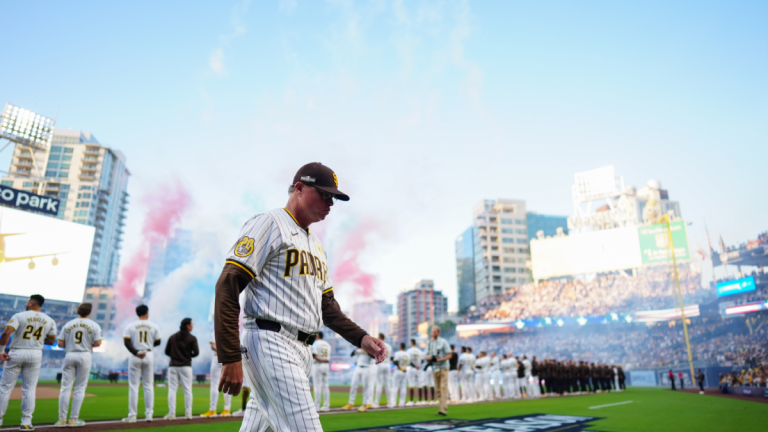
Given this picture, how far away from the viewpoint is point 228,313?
2246mm

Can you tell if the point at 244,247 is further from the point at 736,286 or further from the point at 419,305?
the point at 419,305

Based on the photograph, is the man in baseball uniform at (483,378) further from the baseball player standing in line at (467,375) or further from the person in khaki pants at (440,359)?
the person in khaki pants at (440,359)

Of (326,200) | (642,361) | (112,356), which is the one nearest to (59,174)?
(112,356)

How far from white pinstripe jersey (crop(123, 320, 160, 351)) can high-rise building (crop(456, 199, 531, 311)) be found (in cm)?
9536

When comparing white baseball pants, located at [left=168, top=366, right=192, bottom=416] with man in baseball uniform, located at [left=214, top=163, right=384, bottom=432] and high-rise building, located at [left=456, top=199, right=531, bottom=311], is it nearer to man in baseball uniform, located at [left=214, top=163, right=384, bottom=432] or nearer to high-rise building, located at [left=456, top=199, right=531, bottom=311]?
man in baseball uniform, located at [left=214, top=163, right=384, bottom=432]

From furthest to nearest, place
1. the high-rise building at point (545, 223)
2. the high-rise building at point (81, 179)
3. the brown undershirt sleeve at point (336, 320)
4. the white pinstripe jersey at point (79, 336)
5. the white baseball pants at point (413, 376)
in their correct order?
the high-rise building at point (545, 223) → the high-rise building at point (81, 179) → the white baseball pants at point (413, 376) → the white pinstripe jersey at point (79, 336) → the brown undershirt sleeve at point (336, 320)

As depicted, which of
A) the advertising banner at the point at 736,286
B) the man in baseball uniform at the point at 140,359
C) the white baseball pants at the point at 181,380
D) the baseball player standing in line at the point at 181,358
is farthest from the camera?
the advertising banner at the point at 736,286

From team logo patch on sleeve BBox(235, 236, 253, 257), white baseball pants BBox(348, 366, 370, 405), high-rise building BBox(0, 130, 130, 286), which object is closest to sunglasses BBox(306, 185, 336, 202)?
team logo patch on sleeve BBox(235, 236, 253, 257)

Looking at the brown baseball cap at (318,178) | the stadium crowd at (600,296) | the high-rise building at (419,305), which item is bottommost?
the brown baseball cap at (318,178)

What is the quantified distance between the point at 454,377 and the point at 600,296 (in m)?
41.5

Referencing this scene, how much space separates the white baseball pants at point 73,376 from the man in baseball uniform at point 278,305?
7.27m

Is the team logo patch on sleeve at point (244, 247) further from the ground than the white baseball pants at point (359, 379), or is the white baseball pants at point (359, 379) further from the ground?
the team logo patch on sleeve at point (244, 247)

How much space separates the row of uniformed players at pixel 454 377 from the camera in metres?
12.9

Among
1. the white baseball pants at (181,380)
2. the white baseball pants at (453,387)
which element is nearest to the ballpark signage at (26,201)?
the white baseball pants at (181,380)
